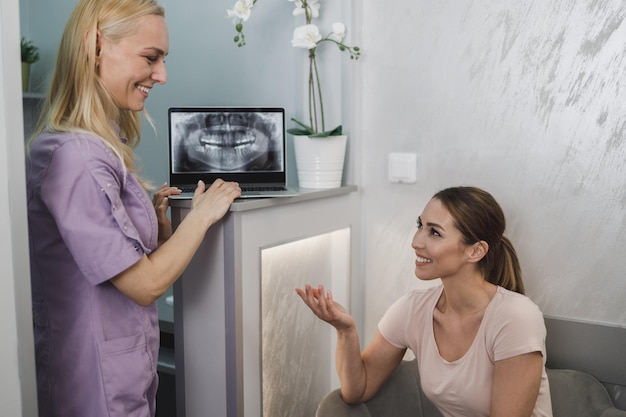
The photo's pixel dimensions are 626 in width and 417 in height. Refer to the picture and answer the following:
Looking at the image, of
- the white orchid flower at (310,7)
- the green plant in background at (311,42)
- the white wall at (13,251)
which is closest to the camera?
the white wall at (13,251)

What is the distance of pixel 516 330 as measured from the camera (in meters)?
1.54

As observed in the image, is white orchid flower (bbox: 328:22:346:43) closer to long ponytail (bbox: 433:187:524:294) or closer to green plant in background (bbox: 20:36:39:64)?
long ponytail (bbox: 433:187:524:294)

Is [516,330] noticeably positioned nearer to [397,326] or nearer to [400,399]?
[397,326]

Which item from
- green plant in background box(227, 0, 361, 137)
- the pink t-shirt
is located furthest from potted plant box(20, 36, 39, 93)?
the pink t-shirt

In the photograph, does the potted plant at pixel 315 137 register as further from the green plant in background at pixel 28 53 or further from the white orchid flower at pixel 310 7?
the green plant in background at pixel 28 53

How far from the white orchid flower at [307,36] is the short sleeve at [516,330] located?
911 mm

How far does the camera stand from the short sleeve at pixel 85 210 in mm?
1257

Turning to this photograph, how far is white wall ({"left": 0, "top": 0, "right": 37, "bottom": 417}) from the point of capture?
1.08m

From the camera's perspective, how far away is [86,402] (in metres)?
1.34

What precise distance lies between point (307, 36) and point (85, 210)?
984 mm

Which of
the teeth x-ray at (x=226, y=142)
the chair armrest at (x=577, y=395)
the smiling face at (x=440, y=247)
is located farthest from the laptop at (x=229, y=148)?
the chair armrest at (x=577, y=395)

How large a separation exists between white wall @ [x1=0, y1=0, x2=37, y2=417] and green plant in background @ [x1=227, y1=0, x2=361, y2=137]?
0.92m

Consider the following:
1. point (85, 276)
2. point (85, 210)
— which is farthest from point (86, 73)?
point (85, 276)

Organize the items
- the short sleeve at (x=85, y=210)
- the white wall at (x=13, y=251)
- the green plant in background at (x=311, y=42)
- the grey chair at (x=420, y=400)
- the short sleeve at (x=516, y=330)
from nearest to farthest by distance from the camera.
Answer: the white wall at (x=13, y=251)
the short sleeve at (x=85, y=210)
the short sleeve at (x=516, y=330)
the grey chair at (x=420, y=400)
the green plant in background at (x=311, y=42)
